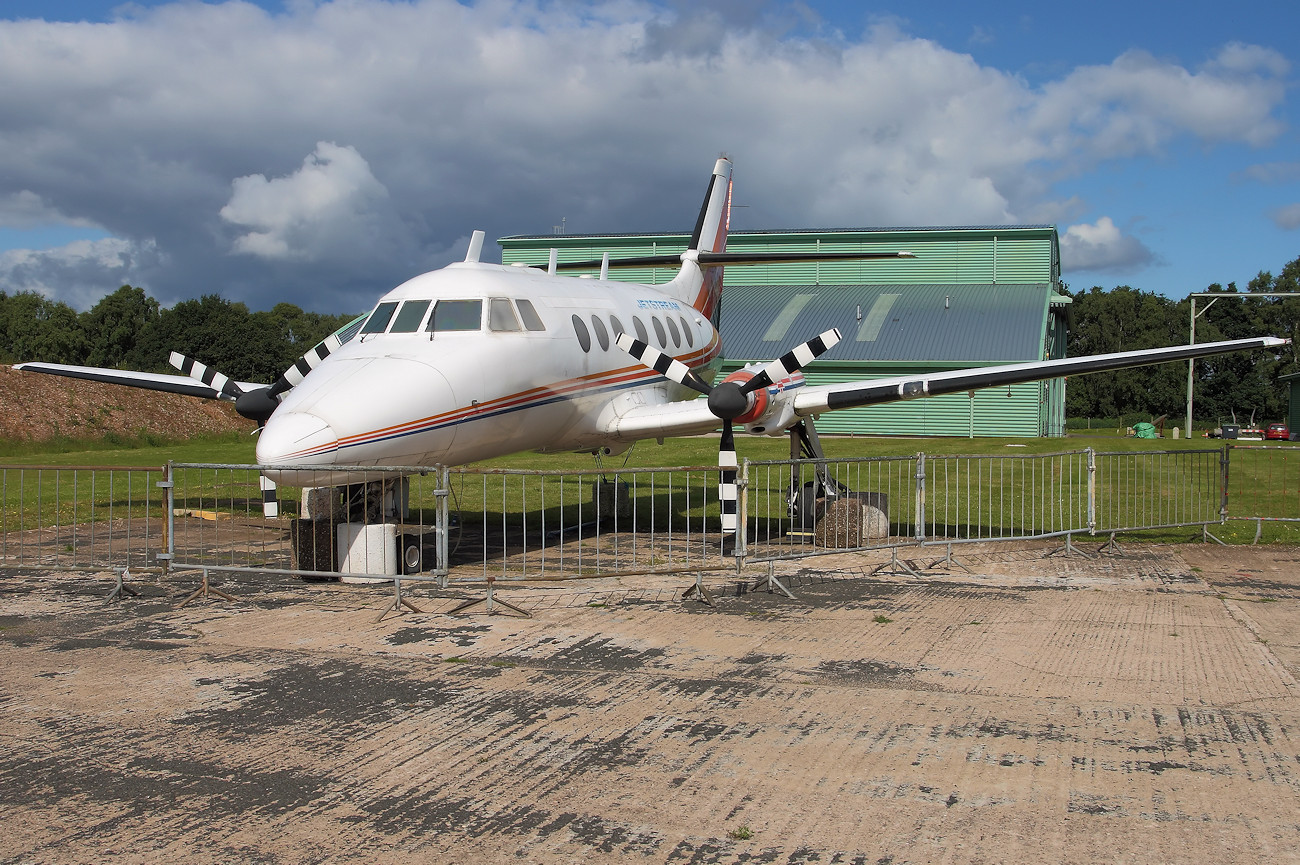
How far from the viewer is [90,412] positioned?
3750cm

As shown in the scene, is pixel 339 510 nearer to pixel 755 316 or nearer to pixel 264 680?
pixel 264 680

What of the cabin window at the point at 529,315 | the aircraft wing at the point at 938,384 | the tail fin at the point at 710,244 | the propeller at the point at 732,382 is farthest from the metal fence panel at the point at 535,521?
the tail fin at the point at 710,244

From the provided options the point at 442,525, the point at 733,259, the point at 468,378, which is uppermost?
the point at 733,259

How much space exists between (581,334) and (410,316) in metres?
2.63

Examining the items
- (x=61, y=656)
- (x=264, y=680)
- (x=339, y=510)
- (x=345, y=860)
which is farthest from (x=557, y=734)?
(x=339, y=510)

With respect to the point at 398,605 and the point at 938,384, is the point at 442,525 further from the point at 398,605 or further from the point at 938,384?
the point at 938,384

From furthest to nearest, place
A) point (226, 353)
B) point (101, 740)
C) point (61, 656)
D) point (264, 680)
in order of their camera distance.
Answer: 1. point (226, 353)
2. point (61, 656)
3. point (264, 680)
4. point (101, 740)

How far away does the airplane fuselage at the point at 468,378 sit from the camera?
10578mm

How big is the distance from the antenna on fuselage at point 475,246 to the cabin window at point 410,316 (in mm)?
2145

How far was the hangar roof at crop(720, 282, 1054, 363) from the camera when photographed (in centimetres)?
4581

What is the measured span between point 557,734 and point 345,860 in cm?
186

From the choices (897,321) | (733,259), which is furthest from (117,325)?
(733,259)

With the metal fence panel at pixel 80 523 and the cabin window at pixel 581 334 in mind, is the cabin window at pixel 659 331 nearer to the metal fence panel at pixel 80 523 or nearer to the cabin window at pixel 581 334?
the cabin window at pixel 581 334

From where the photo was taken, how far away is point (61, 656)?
7.92 metres
